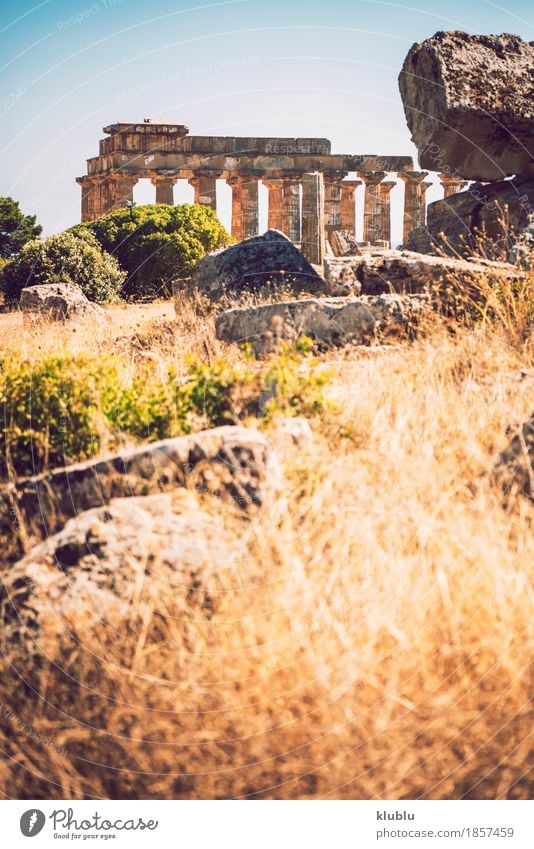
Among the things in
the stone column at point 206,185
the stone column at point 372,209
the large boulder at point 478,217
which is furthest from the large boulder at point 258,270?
the stone column at point 372,209

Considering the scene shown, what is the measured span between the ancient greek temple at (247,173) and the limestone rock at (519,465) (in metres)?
37.2

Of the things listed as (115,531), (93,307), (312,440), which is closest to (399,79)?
(93,307)

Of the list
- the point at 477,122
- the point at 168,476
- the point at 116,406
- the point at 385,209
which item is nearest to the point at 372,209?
the point at 385,209

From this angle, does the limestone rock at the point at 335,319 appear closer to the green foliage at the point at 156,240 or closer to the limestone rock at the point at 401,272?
the limestone rock at the point at 401,272

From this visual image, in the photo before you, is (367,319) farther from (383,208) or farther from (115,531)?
(383,208)

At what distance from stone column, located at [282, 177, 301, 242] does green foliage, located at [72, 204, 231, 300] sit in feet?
44.7

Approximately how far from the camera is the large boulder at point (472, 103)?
14.9 m

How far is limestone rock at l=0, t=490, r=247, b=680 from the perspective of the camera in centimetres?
488

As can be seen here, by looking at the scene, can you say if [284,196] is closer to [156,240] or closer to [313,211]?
[313,211]

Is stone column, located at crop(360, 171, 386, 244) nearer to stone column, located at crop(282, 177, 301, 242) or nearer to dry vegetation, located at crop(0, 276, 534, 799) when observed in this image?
stone column, located at crop(282, 177, 301, 242)

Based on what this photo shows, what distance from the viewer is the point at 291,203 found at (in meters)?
44.8

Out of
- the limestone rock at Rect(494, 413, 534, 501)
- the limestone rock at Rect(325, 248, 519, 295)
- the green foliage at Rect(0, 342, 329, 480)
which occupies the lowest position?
the limestone rock at Rect(494, 413, 534, 501)

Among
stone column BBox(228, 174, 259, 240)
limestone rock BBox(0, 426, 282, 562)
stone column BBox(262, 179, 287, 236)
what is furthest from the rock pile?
stone column BBox(262, 179, 287, 236)

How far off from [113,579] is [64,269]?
17.8 meters
